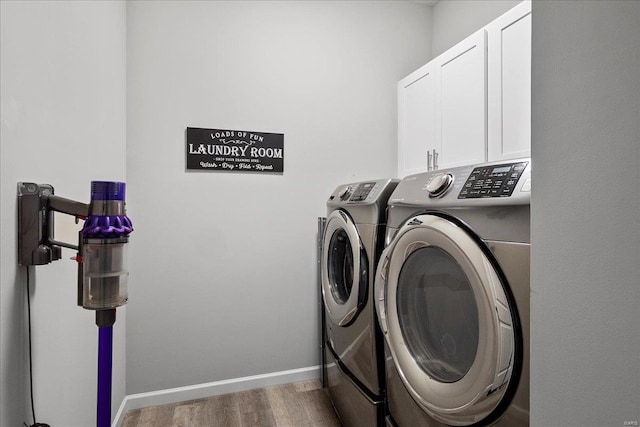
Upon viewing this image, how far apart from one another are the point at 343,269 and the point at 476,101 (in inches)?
46.2

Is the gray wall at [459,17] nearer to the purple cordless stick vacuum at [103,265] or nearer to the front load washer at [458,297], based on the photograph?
the front load washer at [458,297]

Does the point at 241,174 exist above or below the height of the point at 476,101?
below

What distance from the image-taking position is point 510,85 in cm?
172

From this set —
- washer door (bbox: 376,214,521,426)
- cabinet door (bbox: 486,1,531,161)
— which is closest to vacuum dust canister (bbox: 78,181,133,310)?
washer door (bbox: 376,214,521,426)

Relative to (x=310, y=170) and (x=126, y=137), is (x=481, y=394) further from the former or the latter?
(x=126, y=137)

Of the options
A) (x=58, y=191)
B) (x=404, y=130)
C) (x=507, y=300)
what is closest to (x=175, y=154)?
(x=58, y=191)

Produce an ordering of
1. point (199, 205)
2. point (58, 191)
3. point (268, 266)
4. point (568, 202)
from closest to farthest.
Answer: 1. point (568, 202)
2. point (58, 191)
3. point (199, 205)
4. point (268, 266)

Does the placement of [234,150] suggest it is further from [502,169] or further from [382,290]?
[502,169]

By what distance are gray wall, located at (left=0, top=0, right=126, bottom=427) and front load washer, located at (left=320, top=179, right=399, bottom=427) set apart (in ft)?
3.63

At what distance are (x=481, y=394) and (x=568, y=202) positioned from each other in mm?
591

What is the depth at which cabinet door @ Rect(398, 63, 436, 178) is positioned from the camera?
231cm

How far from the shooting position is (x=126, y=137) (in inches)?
81.4

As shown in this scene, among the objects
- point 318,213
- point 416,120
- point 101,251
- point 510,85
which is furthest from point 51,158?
point 416,120

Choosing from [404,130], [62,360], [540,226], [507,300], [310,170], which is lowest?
[62,360]
